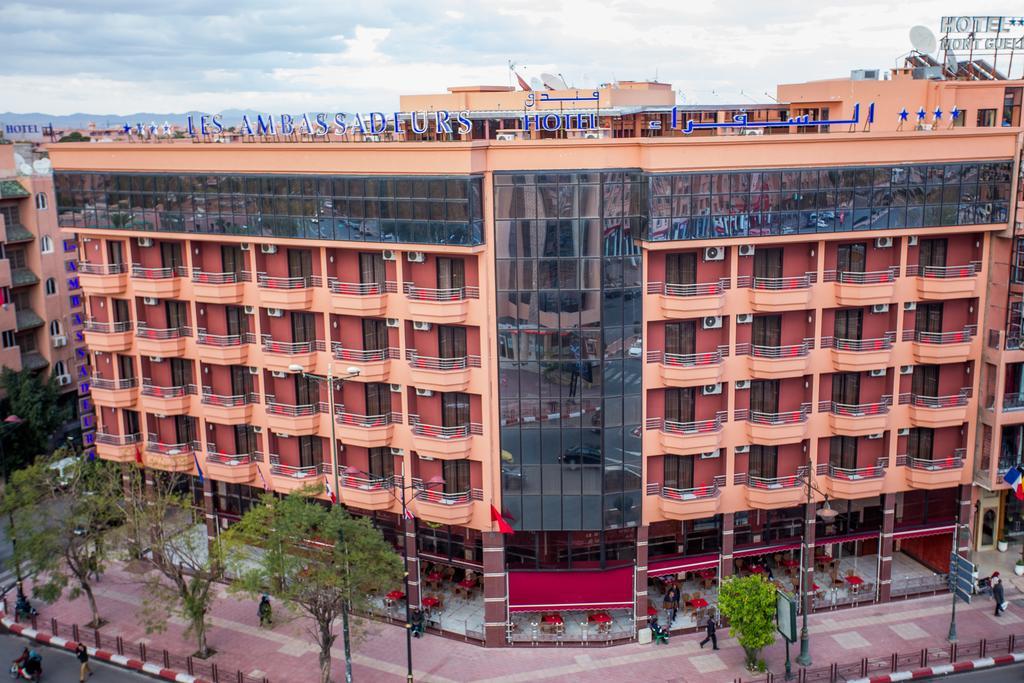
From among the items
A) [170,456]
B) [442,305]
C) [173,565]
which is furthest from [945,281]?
[170,456]

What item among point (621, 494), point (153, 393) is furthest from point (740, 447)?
point (153, 393)

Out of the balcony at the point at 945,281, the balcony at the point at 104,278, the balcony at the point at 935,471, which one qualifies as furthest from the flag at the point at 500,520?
the balcony at the point at 104,278

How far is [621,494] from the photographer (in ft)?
149

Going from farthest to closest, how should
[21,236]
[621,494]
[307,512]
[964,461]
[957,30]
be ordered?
[21,236], [957,30], [964,461], [621,494], [307,512]

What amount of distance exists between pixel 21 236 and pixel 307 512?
41664 millimetres

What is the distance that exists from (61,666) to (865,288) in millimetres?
42444

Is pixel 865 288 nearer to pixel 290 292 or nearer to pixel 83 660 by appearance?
pixel 290 292

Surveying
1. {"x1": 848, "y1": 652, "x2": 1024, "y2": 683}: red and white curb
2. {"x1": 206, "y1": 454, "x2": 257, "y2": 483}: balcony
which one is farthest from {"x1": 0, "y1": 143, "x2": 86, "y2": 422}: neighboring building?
{"x1": 848, "y1": 652, "x2": 1024, "y2": 683}: red and white curb

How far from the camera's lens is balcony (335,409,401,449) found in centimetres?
4762

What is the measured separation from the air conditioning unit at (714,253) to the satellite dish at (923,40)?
65.2ft

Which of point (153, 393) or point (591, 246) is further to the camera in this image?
A: point (153, 393)

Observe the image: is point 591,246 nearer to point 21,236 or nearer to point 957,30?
point 957,30

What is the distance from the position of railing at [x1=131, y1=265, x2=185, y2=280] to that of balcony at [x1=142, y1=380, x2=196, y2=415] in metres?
6.27

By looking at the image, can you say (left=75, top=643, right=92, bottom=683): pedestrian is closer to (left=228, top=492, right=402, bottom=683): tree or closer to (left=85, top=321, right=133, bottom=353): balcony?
(left=228, top=492, right=402, bottom=683): tree
